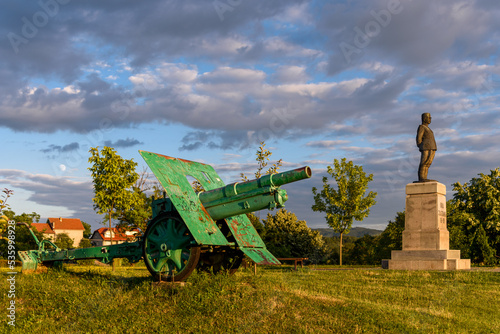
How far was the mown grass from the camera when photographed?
771 cm

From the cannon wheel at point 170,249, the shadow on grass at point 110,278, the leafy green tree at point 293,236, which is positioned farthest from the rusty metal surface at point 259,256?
the leafy green tree at point 293,236

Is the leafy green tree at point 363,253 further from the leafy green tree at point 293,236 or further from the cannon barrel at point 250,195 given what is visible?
the cannon barrel at point 250,195

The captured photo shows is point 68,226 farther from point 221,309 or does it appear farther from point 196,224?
point 221,309

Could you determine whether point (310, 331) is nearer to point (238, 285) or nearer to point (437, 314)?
point (238, 285)

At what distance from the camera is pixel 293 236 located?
33.7m

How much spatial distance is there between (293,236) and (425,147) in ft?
48.2

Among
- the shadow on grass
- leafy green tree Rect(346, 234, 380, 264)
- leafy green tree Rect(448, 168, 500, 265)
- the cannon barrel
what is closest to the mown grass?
the shadow on grass

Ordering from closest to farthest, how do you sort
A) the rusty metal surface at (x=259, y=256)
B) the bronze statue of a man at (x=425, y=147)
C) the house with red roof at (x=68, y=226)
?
the rusty metal surface at (x=259, y=256) < the bronze statue of a man at (x=425, y=147) < the house with red roof at (x=68, y=226)

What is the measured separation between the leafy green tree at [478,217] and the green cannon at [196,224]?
2354 centimetres

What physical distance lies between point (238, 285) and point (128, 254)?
107 inches

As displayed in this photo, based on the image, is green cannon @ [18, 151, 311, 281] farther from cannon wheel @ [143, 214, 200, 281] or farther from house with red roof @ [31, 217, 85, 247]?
house with red roof @ [31, 217, 85, 247]

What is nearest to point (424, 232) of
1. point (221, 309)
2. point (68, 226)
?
point (221, 309)

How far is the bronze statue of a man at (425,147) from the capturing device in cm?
2084

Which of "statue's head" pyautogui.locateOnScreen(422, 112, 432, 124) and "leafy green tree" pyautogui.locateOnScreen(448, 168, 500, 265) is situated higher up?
"statue's head" pyautogui.locateOnScreen(422, 112, 432, 124)
